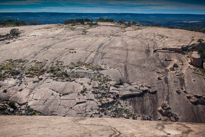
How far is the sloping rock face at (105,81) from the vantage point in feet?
35.8

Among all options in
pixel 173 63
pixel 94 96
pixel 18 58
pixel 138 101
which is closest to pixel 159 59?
pixel 173 63

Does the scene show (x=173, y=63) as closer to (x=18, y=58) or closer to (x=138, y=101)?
(x=138, y=101)

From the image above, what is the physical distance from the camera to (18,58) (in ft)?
61.2

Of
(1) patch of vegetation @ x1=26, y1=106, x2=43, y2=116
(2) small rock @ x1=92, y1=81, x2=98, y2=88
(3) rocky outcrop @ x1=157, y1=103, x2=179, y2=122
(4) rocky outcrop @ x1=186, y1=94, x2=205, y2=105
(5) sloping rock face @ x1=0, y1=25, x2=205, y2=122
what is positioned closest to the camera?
(1) patch of vegetation @ x1=26, y1=106, x2=43, y2=116

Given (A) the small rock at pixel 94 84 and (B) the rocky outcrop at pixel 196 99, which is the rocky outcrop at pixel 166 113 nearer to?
(B) the rocky outcrop at pixel 196 99

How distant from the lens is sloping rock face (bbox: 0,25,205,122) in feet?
35.8

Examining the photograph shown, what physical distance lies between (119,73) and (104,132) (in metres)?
9.87

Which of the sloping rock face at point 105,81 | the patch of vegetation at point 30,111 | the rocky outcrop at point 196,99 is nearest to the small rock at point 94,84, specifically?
the sloping rock face at point 105,81

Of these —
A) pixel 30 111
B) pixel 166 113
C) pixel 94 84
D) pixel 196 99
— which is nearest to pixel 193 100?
→ pixel 196 99

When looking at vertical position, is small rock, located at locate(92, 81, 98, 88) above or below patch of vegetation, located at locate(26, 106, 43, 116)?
above

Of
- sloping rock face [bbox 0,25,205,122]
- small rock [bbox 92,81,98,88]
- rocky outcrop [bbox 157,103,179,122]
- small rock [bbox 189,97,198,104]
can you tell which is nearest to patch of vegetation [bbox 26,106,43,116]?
sloping rock face [bbox 0,25,205,122]

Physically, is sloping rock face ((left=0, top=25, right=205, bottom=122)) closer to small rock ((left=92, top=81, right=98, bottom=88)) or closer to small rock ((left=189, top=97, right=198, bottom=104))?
small rock ((left=189, top=97, right=198, bottom=104))

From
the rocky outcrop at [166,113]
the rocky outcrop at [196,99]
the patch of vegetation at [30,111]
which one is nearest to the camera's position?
the patch of vegetation at [30,111]

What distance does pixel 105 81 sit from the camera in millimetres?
13797
